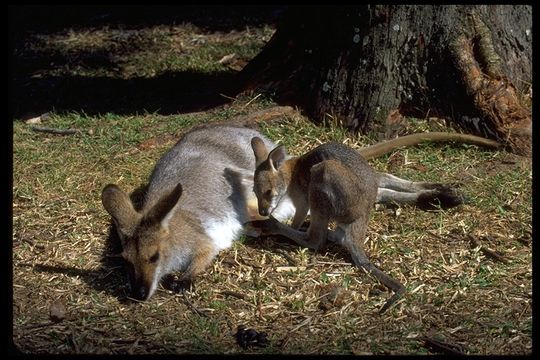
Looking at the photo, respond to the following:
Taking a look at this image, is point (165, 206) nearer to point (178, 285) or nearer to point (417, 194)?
point (178, 285)

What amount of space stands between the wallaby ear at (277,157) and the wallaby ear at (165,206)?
106cm

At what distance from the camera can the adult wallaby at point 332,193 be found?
545cm

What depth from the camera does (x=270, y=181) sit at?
604cm

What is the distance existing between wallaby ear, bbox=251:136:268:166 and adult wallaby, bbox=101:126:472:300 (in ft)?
0.68

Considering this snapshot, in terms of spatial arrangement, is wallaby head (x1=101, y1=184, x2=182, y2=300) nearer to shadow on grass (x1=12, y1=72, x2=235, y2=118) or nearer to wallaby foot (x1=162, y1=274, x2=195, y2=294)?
wallaby foot (x1=162, y1=274, x2=195, y2=294)

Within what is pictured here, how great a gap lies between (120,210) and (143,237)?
25cm

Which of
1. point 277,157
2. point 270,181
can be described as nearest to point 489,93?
point 277,157

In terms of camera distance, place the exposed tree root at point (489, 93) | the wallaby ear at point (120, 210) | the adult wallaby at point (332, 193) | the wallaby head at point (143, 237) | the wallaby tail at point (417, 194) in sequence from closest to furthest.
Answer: the wallaby head at point (143, 237)
the wallaby ear at point (120, 210)
the adult wallaby at point (332, 193)
the wallaby tail at point (417, 194)
the exposed tree root at point (489, 93)

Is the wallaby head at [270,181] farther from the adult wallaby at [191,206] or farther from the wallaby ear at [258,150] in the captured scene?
the adult wallaby at [191,206]

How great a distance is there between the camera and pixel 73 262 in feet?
18.8

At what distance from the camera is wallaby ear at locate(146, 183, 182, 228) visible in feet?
16.9

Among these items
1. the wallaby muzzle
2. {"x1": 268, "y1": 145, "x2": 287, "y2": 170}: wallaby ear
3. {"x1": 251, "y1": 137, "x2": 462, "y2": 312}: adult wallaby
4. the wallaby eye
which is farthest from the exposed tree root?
the wallaby eye

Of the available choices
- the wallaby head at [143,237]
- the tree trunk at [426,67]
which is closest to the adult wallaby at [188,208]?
the wallaby head at [143,237]
